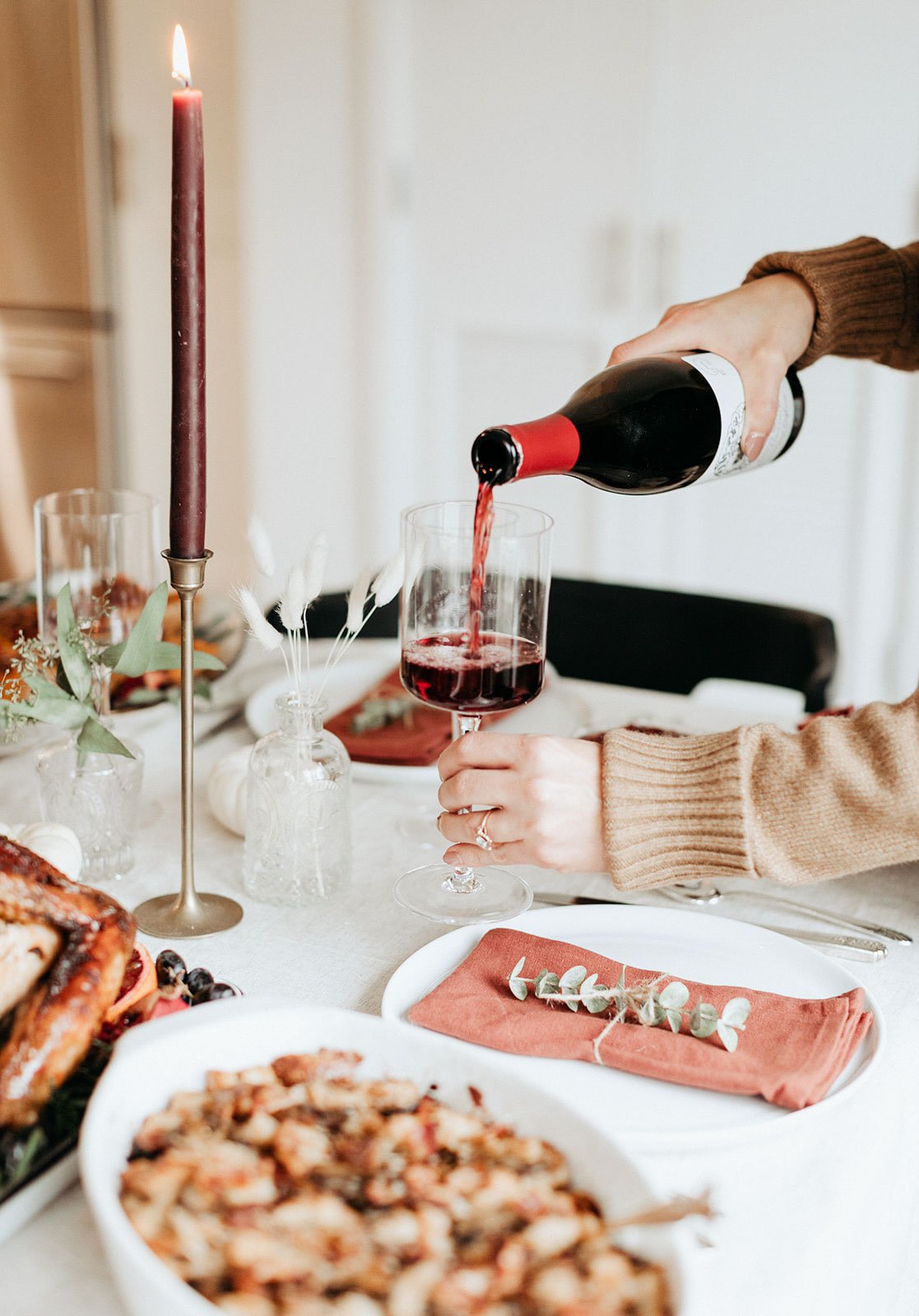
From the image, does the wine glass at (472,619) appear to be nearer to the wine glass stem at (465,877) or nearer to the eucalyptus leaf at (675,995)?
the wine glass stem at (465,877)

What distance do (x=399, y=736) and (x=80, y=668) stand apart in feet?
1.24

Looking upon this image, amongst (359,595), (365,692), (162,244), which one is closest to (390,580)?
(359,595)

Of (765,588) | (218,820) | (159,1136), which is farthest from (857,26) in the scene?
(159,1136)

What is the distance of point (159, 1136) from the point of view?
1.83 ft

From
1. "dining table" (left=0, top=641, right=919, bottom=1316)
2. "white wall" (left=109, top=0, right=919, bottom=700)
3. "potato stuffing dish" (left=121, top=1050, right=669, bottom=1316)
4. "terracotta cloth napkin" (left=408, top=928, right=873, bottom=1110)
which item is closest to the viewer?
"potato stuffing dish" (left=121, top=1050, right=669, bottom=1316)

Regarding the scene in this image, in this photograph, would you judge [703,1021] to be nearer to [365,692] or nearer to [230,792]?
[230,792]

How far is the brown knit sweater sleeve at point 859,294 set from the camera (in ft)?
3.95

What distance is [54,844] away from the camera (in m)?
0.83

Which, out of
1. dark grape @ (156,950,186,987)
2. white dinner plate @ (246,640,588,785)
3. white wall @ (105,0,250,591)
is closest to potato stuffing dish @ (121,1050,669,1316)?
dark grape @ (156,950,186,987)

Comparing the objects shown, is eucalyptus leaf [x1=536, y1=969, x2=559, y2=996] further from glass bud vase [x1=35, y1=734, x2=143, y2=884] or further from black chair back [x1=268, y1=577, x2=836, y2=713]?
black chair back [x1=268, y1=577, x2=836, y2=713]

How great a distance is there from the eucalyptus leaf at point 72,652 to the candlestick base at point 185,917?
0.54 feet

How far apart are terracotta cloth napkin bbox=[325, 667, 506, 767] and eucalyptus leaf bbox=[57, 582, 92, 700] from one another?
297 millimetres

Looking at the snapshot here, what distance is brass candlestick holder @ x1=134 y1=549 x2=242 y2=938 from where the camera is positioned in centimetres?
80

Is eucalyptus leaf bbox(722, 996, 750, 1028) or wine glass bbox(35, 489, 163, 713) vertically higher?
wine glass bbox(35, 489, 163, 713)
